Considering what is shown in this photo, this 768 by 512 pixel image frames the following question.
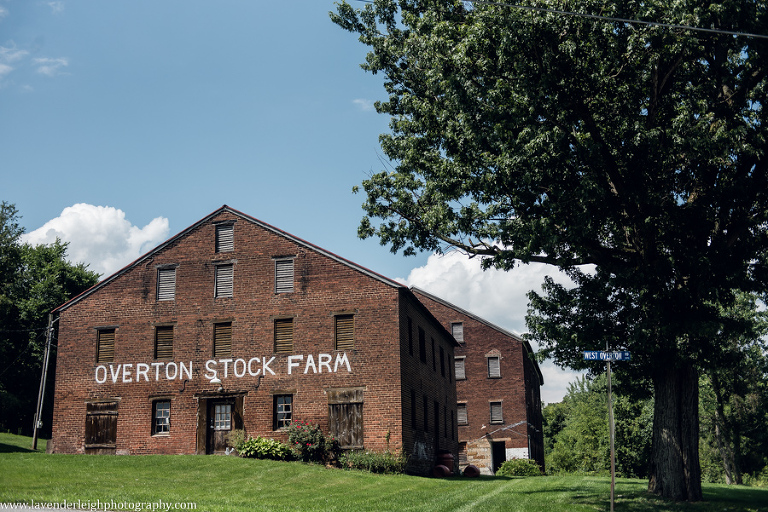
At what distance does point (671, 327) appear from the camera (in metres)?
16.7

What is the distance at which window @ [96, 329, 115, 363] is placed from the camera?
101 ft

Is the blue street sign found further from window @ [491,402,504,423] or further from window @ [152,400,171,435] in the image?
window @ [491,402,504,423]

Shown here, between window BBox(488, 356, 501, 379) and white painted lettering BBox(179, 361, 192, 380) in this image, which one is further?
A: window BBox(488, 356, 501, 379)

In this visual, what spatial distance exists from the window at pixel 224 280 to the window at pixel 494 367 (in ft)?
84.1

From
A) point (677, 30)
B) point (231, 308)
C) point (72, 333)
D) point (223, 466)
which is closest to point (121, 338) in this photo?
point (72, 333)

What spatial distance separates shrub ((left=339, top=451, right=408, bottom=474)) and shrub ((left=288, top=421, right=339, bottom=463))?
2.11 feet

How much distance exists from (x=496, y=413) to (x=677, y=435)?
32.4 meters

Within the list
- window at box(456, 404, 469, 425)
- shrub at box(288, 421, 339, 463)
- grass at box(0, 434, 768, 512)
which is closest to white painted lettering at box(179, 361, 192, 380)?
grass at box(0, 434, 768, 512)

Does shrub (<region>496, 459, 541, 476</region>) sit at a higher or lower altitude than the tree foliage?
lower

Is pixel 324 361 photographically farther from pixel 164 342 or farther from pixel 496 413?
pixel 496 413

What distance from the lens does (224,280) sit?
100 feet

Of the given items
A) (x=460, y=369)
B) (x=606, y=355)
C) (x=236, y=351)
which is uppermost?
(x=460, y=369)

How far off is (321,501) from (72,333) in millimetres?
19507

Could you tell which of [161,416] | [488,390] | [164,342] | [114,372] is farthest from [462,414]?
[114,372]
